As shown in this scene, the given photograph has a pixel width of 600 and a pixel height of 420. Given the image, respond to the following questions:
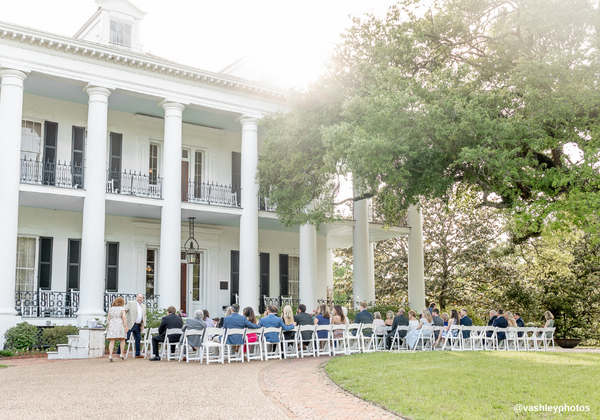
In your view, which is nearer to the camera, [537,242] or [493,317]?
[493,317]

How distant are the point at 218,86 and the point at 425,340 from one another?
11.9 meters

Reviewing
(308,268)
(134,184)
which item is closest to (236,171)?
(134,184)

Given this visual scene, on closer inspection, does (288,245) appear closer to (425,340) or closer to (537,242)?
(425,340)

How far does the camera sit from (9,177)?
17.8 meters

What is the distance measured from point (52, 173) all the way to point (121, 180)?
2.43 meters

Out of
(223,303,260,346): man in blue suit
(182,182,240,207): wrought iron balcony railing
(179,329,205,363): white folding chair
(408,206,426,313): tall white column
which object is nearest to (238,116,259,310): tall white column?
(182,182,240,207): wrought iron balcony railing

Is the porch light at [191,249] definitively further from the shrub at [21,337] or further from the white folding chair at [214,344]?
the white folding chair at [214,344]

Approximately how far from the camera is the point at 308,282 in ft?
77.3

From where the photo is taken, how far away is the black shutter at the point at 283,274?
27.1 m

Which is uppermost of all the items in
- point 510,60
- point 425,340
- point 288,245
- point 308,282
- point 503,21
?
point 503,21

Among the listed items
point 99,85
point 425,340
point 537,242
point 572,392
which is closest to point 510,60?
point 425,340

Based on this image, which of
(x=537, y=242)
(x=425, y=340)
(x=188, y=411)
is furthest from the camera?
(x=537, y=242)

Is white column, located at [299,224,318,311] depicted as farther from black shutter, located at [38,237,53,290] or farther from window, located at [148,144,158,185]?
black shutter, located at [38,237,53,290]

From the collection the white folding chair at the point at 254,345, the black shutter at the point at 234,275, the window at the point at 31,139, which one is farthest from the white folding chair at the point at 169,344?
the black shutter at the point at 234,275
